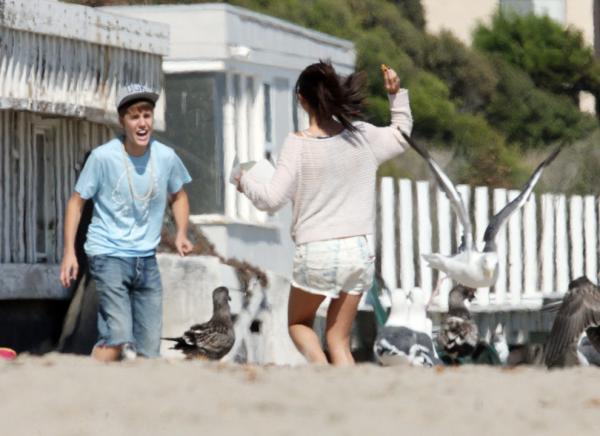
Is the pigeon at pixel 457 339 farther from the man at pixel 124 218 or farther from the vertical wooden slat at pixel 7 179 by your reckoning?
the man at pixel 124 218

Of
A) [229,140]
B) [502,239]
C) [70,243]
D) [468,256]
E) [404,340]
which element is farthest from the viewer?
[502,239]

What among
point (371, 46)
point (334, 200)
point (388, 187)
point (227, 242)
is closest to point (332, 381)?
point (334, 200)

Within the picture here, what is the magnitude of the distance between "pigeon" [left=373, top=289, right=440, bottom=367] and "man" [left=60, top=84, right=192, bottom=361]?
11.2ft

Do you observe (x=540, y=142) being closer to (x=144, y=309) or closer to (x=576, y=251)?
(x=576, y=251)

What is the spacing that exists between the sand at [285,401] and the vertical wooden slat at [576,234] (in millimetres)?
14826

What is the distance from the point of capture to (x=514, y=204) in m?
16.7

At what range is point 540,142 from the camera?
45000 millimetres

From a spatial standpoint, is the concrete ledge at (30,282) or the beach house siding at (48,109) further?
the concrete ledge at (30,282)

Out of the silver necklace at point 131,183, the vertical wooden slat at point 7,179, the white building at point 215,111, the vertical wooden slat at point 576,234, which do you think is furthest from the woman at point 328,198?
the vertical wooden slat at point 576,234

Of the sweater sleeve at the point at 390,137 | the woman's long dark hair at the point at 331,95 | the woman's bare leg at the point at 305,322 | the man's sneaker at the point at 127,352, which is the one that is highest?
the woman's long dark hair at the point at 331,95

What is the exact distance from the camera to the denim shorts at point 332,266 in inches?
447

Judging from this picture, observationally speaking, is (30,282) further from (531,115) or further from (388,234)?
(531,115)

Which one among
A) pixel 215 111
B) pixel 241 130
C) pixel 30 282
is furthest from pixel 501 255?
pixel 30 282

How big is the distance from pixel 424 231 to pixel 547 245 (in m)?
2.29
